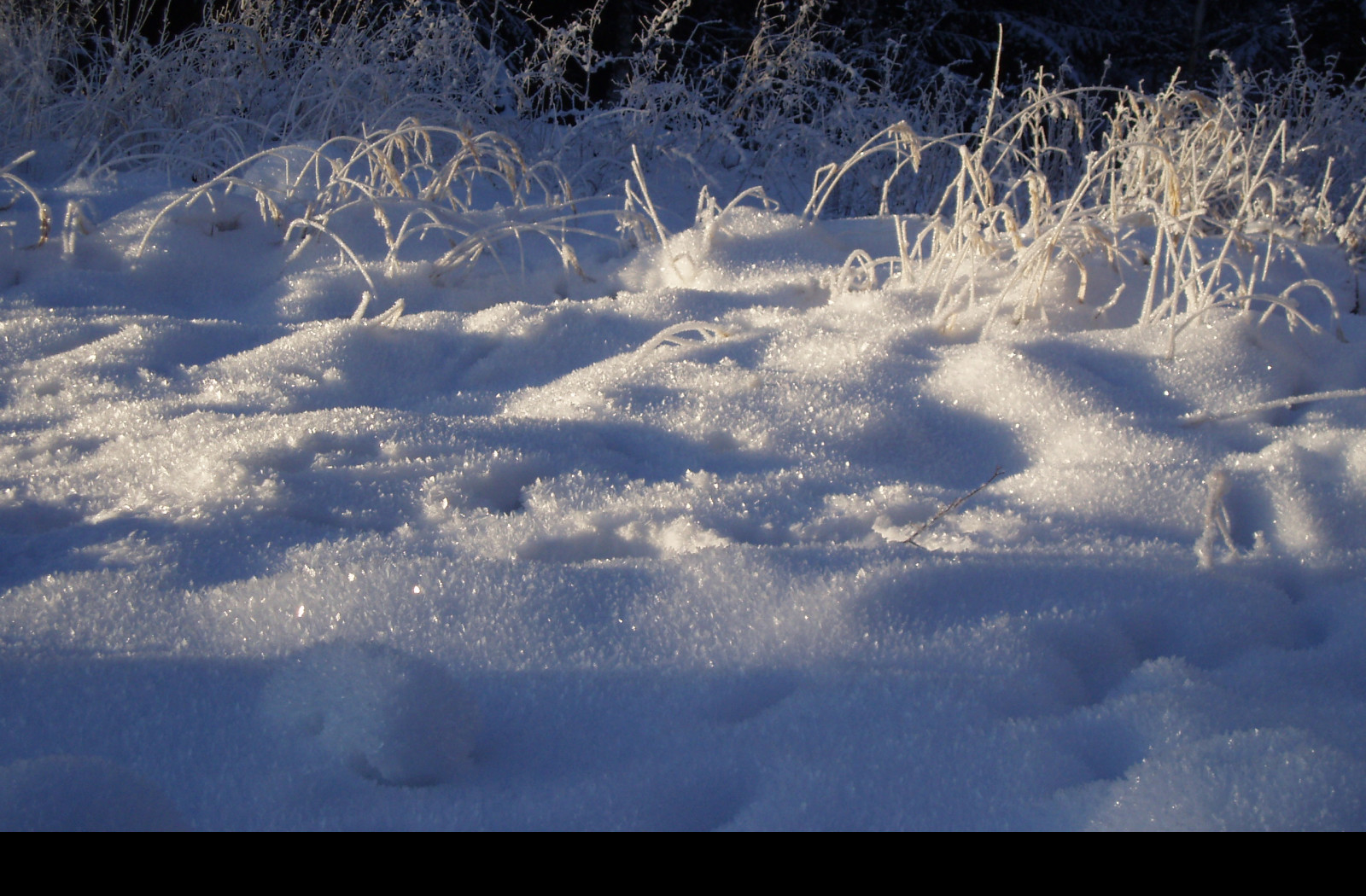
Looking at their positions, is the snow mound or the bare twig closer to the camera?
the snow mound

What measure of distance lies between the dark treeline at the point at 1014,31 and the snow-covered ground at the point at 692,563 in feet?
21.8

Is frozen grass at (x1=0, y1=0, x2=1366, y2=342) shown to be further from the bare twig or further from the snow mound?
the snow mound

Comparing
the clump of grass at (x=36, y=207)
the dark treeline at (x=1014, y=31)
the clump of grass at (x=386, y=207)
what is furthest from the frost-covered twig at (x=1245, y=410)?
the dark treeline at (x=1014, y=31)

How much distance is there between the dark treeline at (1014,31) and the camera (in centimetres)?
882

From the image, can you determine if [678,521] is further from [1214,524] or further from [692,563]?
[1214,524]

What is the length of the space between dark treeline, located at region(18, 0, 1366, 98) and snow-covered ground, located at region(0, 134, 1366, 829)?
6.64 metres

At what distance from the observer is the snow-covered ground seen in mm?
705

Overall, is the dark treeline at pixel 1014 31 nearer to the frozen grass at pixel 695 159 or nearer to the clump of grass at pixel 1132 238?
the frozen grass at pixel 695 159

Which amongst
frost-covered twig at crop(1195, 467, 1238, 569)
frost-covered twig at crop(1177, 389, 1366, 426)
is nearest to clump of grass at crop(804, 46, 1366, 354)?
frost-covered twig at crop(1177, 389, 1366, 426)

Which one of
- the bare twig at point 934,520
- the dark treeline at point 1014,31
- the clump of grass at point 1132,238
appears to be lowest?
the bare twig at point 934,520

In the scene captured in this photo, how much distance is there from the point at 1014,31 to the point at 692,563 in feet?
42.9

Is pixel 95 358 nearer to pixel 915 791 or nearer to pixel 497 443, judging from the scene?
pixel 497 443

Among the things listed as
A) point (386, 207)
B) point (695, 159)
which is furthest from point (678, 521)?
point (695, 159)
